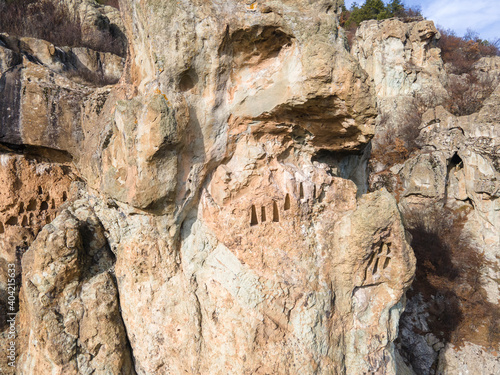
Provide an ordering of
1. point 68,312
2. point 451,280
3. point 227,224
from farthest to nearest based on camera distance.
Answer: point 451,280 < point 68,312 < point 227,224

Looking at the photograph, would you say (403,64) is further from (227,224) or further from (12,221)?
(12,221)

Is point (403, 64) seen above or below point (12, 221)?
above

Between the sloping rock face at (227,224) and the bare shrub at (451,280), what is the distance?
7669mm

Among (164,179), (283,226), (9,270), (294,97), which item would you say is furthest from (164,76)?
(9,270)

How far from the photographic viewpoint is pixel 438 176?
1214 centimetres

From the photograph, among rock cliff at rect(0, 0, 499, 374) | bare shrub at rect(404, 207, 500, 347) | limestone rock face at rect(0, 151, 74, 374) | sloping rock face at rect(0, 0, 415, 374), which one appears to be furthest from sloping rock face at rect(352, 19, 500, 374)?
limestone rock face at rect(0, 151, 74, 374)

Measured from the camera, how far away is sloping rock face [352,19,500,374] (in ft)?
28.1

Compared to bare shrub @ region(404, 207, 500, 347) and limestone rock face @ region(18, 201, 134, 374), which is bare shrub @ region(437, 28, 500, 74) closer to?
bare shrub @ region(404, 207, 500, 347)

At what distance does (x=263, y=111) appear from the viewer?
2791mm

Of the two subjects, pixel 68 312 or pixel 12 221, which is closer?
pixel 68 312

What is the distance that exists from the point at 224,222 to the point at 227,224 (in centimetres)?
3

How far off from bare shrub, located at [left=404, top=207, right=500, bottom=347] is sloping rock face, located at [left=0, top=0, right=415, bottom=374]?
7669 millimetres

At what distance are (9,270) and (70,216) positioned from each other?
1.58m

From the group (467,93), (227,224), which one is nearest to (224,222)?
(227,224)
